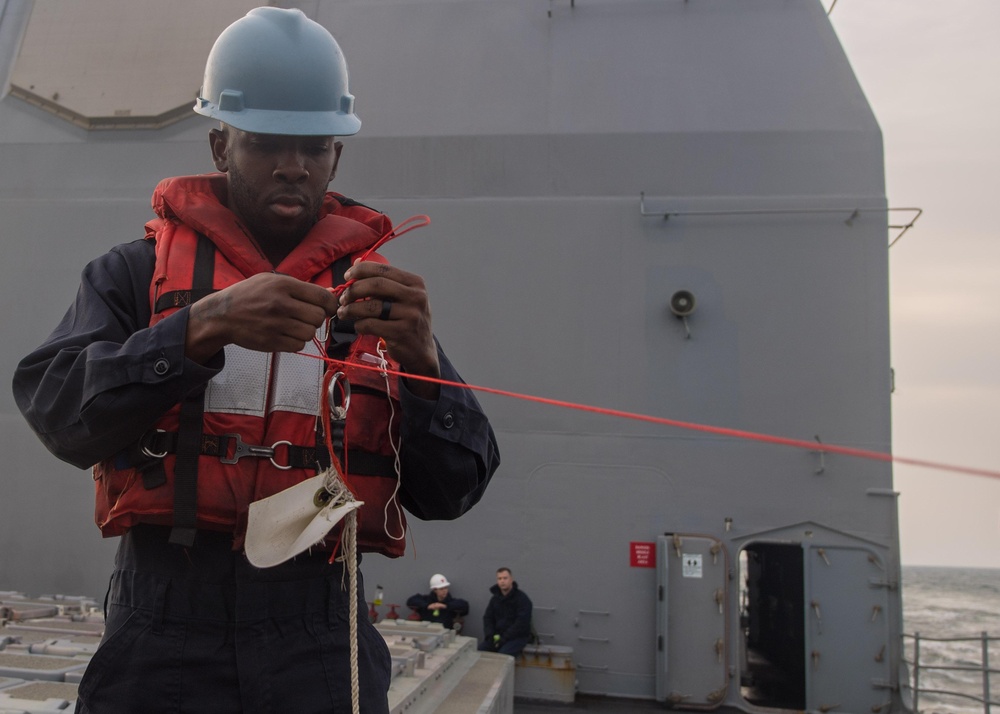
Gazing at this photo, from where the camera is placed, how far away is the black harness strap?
1.24m

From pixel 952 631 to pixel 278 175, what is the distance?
30920 mm

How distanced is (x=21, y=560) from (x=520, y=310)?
169 inches

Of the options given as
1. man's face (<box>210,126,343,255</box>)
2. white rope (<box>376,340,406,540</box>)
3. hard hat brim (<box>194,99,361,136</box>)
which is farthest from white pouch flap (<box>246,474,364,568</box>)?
hard hat brim (<box>194,99,361,136</box>)

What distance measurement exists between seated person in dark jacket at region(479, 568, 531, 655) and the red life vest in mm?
4573

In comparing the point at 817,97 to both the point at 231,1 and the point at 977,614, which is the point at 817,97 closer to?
the point at 231,1

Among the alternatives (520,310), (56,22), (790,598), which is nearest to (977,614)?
(790,598)

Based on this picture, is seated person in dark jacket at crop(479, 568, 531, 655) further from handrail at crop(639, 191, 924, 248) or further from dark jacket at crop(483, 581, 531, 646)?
handrail at crop(639, 191, 924, 248)

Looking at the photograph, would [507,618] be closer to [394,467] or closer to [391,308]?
[394,467]

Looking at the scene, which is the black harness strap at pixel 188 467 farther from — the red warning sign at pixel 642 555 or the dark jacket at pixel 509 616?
the red warning sign at pixel 642 555

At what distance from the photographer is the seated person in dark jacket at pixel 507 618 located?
5.74 metres

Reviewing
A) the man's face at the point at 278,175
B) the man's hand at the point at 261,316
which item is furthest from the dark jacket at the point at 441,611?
the man's hand at the point at 261,316

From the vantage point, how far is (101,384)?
46.4 inches

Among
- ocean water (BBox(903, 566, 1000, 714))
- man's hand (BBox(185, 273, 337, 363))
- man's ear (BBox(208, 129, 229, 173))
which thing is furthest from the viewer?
ocean water (BBox(903, 566, 1000, 714))

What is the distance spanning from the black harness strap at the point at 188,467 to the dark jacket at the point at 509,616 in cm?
480
